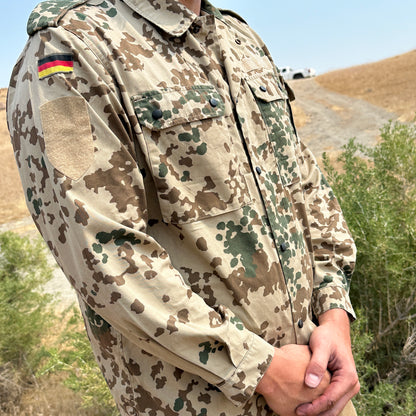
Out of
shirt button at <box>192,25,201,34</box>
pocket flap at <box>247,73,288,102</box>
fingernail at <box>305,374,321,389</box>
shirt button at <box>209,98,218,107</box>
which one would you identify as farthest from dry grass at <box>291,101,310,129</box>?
fingernail at <box>305,374,321,389</box>

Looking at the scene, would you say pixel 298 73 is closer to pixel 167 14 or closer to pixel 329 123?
pixel 329 123

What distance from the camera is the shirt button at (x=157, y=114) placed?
3.77ft

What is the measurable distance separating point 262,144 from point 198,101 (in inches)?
12.2

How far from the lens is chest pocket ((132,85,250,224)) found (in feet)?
3.79

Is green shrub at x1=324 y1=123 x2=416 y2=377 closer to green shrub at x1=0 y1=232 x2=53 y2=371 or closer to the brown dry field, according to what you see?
the brown dry field

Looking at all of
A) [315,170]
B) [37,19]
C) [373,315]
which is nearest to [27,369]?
[373,315]

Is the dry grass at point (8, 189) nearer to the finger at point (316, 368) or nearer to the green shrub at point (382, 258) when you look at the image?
the green shrub at point (382, 258)

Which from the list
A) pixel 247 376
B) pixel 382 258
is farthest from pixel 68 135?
pixel 382 258

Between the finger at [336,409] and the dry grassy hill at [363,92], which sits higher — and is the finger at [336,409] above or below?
below

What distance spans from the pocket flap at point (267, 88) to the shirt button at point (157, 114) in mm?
426

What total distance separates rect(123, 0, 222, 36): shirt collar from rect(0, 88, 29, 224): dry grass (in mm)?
11935

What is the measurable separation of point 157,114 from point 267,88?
532 mm

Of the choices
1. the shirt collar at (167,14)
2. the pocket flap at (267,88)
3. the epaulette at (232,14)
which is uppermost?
the epaulette at (232,14)

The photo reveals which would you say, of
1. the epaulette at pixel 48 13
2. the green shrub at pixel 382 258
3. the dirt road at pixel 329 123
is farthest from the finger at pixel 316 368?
the dirt road at pixel 329 123
